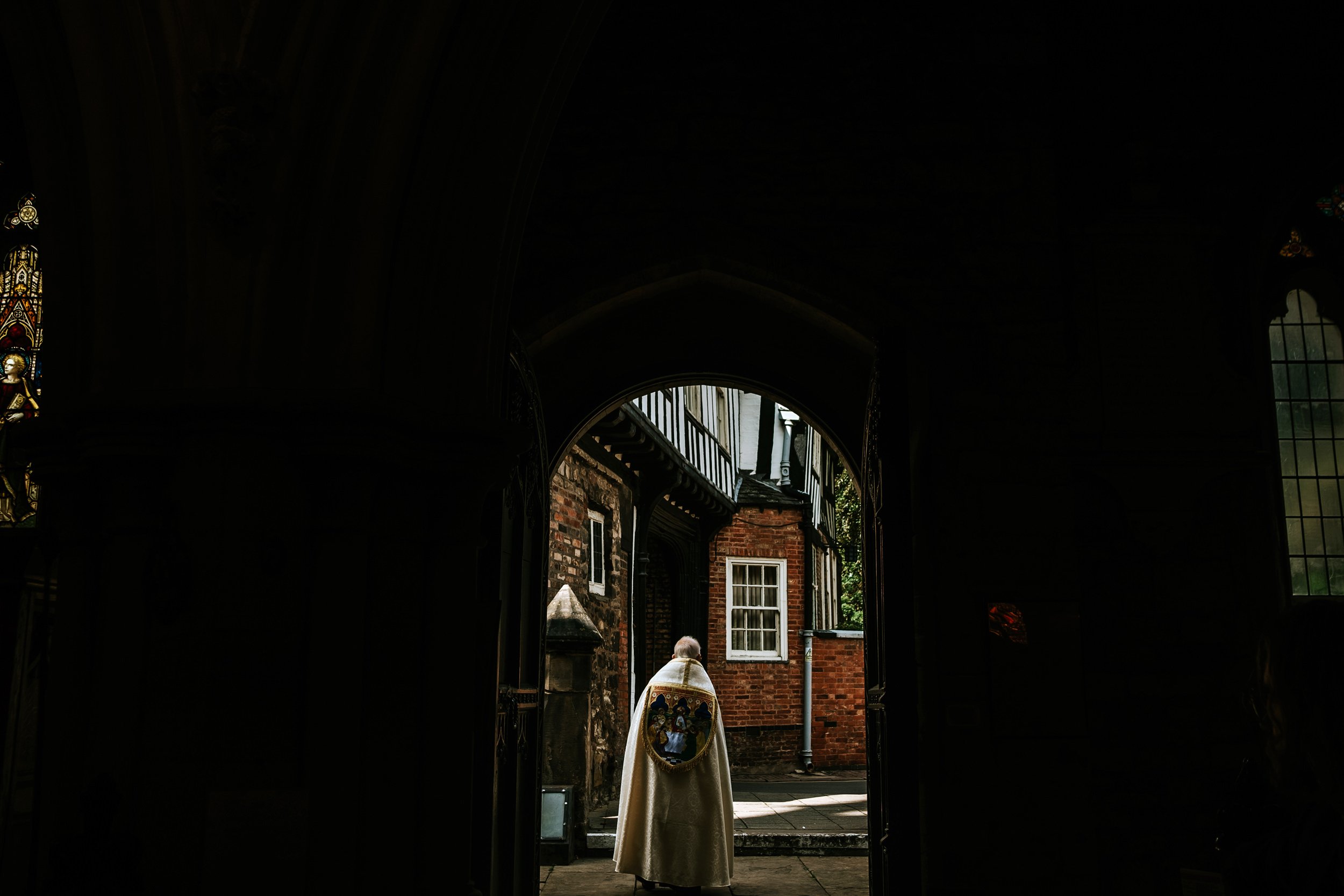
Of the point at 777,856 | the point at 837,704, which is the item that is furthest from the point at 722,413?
the point at 777,856

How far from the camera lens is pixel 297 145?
272cm

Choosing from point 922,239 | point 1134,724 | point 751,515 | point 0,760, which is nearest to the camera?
point 0,760

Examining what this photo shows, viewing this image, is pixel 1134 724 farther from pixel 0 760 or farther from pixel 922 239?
pixel 0 760

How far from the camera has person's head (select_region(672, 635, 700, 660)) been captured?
297 inches

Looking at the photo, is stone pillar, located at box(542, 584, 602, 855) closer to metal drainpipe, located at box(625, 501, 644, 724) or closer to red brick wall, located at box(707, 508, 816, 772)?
metal drainpipe, located at box(625, 501, 644, 724)

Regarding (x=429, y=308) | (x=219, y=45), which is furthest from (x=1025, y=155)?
(x=219, y=45)

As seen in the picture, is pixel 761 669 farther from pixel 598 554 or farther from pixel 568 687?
pixel 568 687

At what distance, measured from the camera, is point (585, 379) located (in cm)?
672

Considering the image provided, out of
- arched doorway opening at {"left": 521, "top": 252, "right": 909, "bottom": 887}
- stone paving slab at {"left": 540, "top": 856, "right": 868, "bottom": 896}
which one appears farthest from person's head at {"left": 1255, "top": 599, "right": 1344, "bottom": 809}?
stone paving slab at {"left": 540, "top": 856, "right": 868, "bottom": 896}

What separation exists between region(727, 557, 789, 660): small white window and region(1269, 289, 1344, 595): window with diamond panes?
39.4 ft

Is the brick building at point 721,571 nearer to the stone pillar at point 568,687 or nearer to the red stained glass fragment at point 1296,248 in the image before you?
the stone pillar at point 568,687

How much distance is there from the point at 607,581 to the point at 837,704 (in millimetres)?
6756

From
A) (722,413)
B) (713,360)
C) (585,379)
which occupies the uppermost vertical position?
(722,413)

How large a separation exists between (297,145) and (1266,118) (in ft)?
15.9
